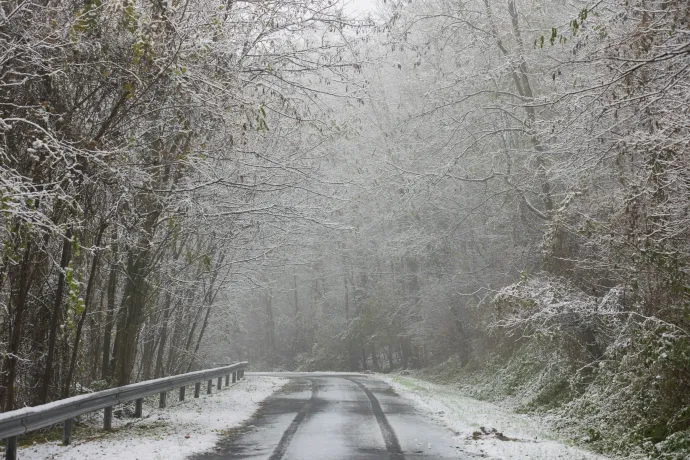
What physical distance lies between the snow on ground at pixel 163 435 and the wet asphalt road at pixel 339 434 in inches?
16.3

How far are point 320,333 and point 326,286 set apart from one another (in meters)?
4.84

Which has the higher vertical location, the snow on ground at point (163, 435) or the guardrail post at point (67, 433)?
the guardrail post at point (67, 433)

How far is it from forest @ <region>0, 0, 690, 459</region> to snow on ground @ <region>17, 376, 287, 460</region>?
1.16 m

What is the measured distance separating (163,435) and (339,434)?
10.0 feet

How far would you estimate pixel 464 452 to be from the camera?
9664mm

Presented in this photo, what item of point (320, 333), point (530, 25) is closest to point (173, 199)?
point (530, 25)

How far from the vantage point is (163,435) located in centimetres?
1086

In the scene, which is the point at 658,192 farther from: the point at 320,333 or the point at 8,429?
the point at 320,333

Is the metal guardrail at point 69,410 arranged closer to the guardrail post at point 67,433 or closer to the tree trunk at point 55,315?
the guardrail post at point 67,433

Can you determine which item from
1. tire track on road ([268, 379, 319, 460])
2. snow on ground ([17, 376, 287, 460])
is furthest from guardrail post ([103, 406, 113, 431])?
tire track on road ([268, 379, 319, 460])

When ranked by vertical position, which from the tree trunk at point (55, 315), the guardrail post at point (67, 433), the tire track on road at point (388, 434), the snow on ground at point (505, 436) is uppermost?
the tree trunk at point (55, 315)

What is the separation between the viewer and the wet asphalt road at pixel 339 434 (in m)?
9.23

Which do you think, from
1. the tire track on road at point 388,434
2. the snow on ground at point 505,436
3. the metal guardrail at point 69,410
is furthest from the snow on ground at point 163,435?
the snow on ground at point 505,436

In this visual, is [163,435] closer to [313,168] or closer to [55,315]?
[55,315]
